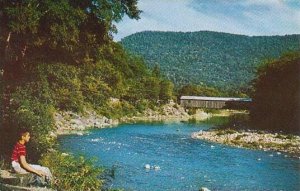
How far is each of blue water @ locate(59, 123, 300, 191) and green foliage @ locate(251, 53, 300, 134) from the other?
46.7ft

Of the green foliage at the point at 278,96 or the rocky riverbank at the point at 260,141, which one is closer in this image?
the rocky riverbank at the point at 260,141

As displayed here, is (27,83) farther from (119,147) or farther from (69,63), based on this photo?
(119,147)

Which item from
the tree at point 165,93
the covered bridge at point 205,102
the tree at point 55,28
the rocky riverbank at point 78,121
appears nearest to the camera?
the tree at point 55,28

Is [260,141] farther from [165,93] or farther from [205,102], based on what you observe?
[205,102]

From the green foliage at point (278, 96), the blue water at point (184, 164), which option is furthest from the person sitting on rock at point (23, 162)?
the green foliage at point (278, 96)

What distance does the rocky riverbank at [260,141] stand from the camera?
92.2 ft

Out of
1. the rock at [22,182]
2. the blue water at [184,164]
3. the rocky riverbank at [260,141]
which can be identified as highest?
the rock at [22,182]

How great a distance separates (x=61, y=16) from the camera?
46.5ft

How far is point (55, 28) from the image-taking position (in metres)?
14.3

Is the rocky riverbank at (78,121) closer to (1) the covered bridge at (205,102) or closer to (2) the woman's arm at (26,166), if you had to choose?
(2) the woman's arm at (26,166)

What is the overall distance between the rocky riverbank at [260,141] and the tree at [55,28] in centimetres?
1393

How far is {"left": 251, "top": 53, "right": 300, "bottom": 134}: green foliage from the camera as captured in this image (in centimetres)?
4538

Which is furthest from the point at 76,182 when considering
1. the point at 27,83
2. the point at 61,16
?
the point at 27,83

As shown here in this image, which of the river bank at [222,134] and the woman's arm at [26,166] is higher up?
the woman's arm at [26,166]
